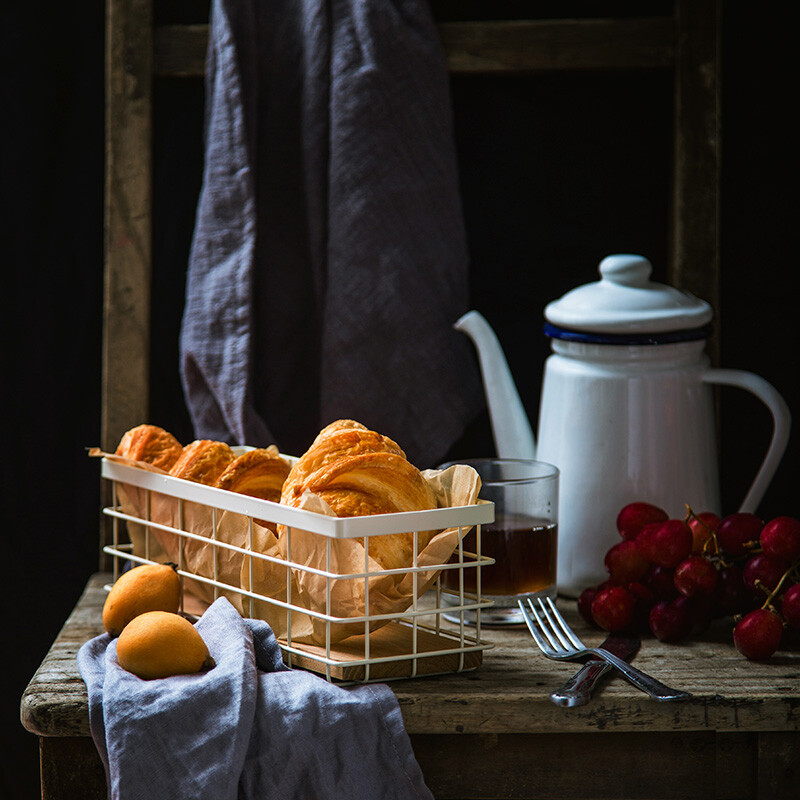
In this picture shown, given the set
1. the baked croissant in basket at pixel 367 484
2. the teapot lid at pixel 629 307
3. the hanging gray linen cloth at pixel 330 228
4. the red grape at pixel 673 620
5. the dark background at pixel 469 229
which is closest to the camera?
the baked croissant in basket at pixel 367 484

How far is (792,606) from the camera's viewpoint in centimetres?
85

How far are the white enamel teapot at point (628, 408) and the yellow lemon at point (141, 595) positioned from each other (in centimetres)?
43

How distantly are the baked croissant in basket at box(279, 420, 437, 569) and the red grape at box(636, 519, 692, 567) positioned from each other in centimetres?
23

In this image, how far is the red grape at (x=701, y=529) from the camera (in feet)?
3.11

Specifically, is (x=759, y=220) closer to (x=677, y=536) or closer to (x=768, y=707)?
(x=677, y=536)

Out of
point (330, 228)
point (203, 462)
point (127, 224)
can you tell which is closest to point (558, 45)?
point (330, 228)

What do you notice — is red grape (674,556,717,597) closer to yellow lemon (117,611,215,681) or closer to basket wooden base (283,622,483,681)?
basket wooden base (283,622,483,681)

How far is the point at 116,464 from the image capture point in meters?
0.99

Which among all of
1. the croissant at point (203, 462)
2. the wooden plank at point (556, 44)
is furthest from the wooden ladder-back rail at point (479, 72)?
the croissant at point (203, 462)

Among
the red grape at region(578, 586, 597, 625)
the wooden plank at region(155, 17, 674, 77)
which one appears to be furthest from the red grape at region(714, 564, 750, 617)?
the wooden plank at region(155, 17, 674, 77)

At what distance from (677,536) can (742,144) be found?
604 millimetres

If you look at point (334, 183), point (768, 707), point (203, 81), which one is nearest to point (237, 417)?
point (334, 183)

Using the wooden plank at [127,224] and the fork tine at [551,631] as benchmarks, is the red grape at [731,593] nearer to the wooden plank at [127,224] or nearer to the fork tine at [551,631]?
the fork tine at [551,631]

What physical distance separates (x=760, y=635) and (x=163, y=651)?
510 mm
